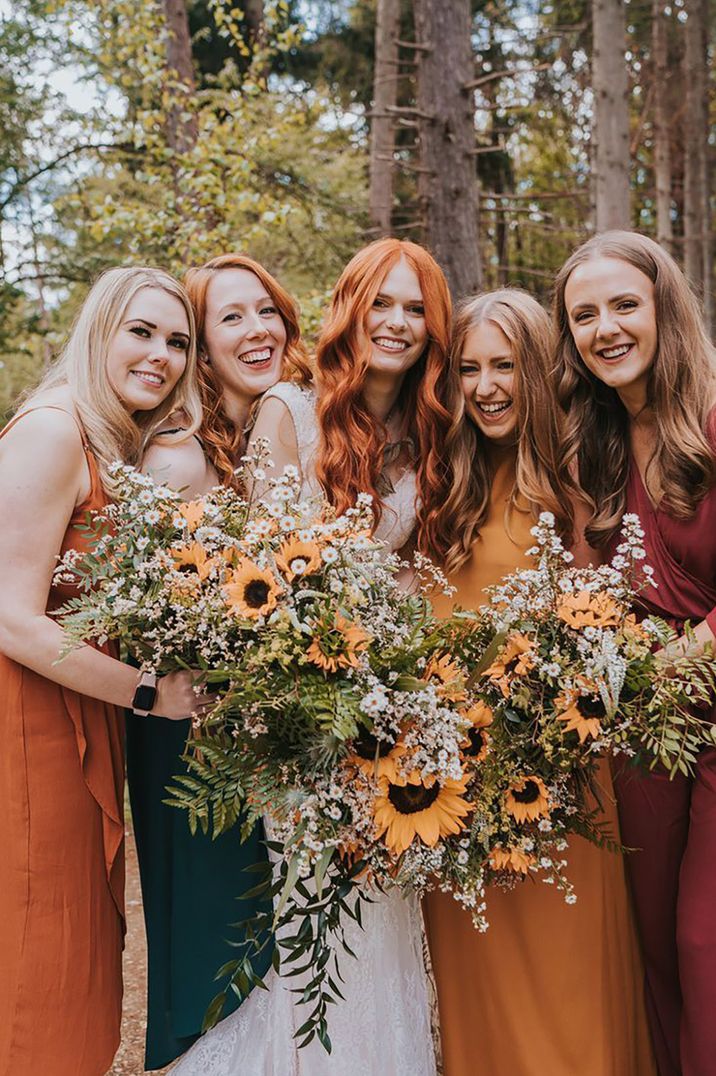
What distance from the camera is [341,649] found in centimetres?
218

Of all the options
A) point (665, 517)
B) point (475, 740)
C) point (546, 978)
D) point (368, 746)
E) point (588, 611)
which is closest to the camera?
point (368, 746)

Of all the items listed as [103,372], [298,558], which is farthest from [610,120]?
[298,558]

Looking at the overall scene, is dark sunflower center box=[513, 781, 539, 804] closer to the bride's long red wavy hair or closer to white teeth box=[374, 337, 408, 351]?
the bride's long red wavy hair

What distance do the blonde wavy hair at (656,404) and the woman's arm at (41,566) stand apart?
5.26ft

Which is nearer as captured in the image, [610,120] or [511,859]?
[511,859]

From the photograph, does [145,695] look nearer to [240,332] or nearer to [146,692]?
[146,692]

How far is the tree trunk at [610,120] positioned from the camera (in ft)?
24.6

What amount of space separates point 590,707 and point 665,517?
36.4 inches

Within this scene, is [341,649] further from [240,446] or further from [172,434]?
[240,446]

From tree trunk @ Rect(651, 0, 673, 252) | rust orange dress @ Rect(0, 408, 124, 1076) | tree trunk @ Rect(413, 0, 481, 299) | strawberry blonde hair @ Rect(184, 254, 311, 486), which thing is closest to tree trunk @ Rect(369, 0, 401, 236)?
tree trunk @ Rect(651, 0, 673, 252)

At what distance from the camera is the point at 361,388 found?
350cm

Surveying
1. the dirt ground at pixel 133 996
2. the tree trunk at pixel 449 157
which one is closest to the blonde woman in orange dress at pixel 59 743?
the dirt ground at pixel 133 996

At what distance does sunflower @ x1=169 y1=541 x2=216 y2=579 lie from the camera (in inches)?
90.4

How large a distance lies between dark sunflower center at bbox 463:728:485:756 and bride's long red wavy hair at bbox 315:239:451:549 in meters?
1.03
